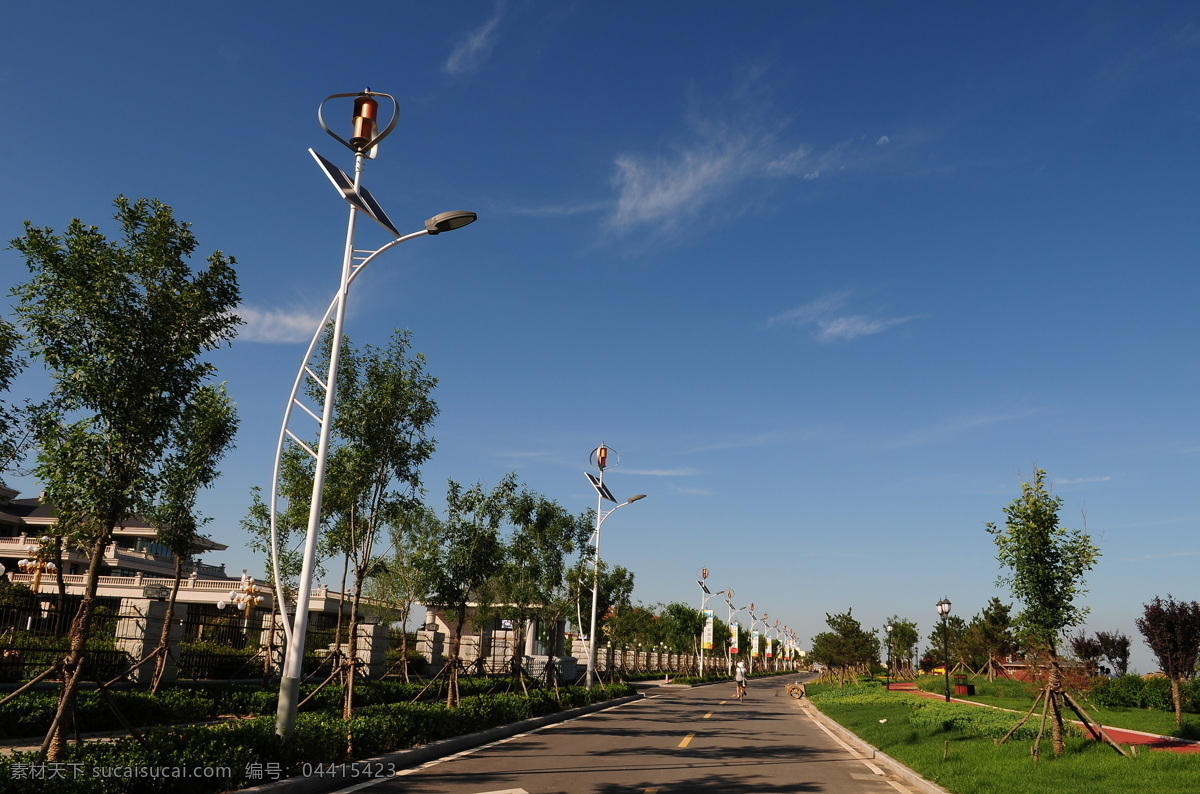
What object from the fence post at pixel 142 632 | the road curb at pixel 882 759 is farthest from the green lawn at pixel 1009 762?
the fence post at pixel 142 632

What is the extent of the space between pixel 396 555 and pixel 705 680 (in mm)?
29050

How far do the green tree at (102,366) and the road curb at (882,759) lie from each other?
39.9 feet

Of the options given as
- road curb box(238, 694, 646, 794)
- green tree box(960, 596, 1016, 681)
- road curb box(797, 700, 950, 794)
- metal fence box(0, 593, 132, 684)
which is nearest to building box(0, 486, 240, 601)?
metal fence box(0, 593, 132, 684)

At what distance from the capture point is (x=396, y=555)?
58.3 meters

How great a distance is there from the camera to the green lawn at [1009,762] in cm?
1169

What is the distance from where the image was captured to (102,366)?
31.8ft

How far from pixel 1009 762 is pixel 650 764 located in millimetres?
6376

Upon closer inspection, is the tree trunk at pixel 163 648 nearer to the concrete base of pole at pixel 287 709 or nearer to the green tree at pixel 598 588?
the concrete base of pole at pixel 287 709

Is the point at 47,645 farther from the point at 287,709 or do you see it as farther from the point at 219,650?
the point at 287,709

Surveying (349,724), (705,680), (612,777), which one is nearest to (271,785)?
(349,724)

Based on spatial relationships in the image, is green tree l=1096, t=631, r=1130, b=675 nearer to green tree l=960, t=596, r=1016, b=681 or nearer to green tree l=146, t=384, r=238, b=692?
green tree l=960, t=596, r=1016, b=681

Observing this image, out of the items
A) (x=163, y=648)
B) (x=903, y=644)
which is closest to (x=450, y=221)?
(x=163, y=648)

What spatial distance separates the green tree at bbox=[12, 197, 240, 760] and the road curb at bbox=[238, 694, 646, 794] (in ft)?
9.61

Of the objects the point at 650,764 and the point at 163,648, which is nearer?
the point at 650,764
